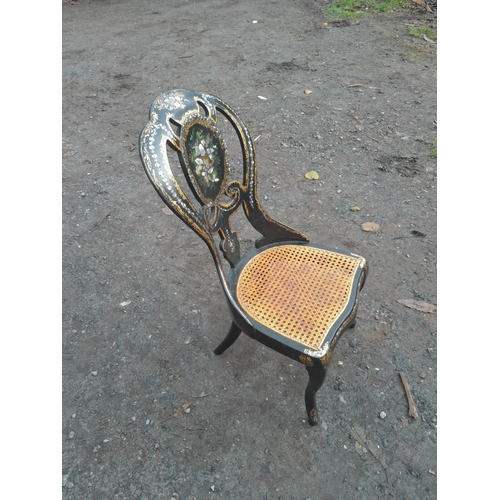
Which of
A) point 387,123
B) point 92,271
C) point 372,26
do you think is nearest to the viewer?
point 92,271

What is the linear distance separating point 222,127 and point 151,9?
5.28 metres

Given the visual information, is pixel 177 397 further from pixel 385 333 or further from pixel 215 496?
pixel 385 333

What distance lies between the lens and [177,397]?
2416 mm

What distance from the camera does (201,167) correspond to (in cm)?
196

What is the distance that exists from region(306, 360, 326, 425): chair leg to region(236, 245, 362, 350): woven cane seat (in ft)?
0.34

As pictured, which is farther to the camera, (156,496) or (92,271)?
(92,271)

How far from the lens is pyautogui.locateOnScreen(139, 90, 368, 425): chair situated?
1777 millimetres

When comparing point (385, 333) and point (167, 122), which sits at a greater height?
point (167, 122)

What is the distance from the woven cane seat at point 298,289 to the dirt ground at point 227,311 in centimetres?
64

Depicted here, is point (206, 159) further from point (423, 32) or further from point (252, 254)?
point (423, 32)

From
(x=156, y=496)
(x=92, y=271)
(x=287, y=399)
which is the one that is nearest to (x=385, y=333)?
(x=287, y=399)

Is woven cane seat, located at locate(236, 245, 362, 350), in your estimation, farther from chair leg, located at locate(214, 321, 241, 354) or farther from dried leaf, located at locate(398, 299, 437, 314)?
dried leaf, located at locate(398, 299, 437, 314)

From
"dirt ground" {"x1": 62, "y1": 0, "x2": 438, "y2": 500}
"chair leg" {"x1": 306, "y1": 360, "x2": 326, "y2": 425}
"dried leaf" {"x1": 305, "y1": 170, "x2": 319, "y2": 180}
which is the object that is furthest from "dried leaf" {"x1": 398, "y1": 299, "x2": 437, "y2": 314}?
"dried leaf" {"x1": 305, "y1": 170, "x2": 319, "y2": 180}

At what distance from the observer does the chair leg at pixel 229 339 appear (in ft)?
7.95
